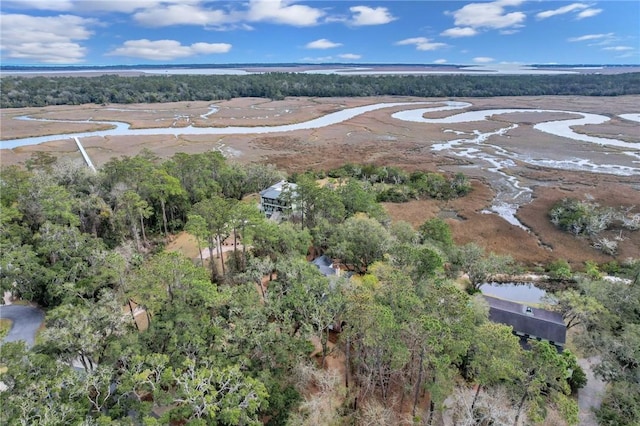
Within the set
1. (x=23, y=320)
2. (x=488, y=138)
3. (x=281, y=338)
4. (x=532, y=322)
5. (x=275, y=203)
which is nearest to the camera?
(x=281, y=338)

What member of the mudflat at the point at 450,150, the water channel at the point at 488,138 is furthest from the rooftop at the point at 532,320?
the water channel at the point at 488,138

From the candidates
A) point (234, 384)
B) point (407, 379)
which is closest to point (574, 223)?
point (407, 379)

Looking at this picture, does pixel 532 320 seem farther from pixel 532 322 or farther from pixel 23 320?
pixel 23 320

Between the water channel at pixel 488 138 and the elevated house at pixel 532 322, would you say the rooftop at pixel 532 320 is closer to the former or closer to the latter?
the elevated house at pixel 532 322

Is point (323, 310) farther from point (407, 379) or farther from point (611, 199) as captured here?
point (611, 199)

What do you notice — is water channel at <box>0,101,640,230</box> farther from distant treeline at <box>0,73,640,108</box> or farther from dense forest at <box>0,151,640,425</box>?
distant treeline at <box>0,73,640,108</box>

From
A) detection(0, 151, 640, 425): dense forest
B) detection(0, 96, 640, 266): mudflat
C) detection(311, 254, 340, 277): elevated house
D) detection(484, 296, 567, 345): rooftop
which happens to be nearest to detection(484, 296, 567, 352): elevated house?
detection(484, 296, 567, 345): rooftop

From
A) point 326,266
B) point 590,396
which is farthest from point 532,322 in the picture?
point 326,266

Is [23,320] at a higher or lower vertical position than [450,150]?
lower
